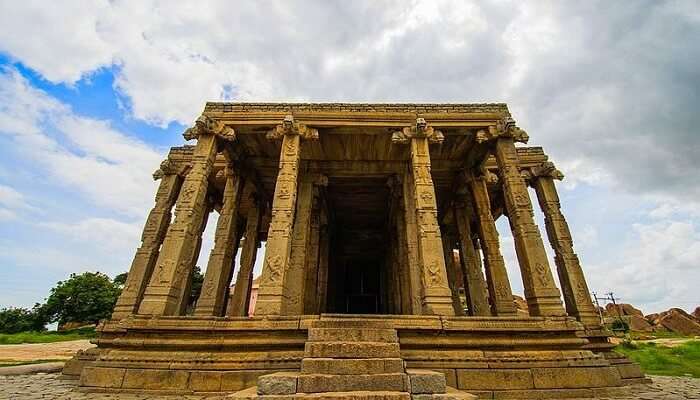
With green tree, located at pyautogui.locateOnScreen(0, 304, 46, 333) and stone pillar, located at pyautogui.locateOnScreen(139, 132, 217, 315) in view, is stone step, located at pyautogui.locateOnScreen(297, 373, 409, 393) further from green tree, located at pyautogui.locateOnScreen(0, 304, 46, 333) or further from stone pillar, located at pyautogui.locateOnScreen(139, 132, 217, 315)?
green tree, located at pyautogui.locateOnScreen(0, 304, 46, 333)

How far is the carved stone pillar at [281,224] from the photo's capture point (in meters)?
8.15

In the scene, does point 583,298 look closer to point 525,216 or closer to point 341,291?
point 525,216

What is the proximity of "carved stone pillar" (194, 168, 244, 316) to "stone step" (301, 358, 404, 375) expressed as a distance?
7.69m

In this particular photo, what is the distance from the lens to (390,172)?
45.2 feet

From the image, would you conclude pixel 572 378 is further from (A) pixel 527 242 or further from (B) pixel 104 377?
(B) pixel 104 377

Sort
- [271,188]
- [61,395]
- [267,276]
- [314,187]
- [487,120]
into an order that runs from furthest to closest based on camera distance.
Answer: [271,188] < [314,187] < [487,120] < [267,276] < [61,395]

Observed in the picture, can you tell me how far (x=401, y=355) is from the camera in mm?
6516

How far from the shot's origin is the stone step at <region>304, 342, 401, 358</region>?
227 inches

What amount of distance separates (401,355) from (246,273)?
9731mm

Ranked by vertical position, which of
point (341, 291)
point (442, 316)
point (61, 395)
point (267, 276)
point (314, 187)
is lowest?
point (61, 395)

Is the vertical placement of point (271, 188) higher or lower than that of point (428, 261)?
higher

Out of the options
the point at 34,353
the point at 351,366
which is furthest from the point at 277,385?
the point at 34,353

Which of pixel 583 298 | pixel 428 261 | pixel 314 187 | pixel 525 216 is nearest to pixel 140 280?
pixel 314 187

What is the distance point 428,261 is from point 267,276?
434cm
